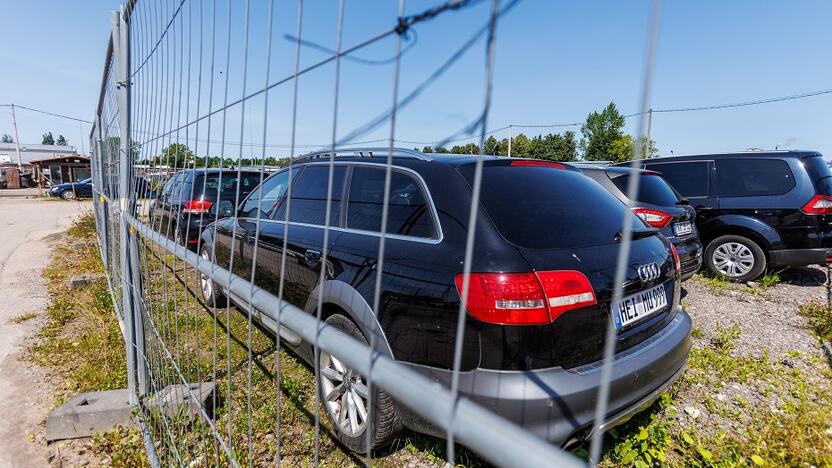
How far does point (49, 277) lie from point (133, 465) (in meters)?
5.24

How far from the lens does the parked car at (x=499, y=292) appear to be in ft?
5.64

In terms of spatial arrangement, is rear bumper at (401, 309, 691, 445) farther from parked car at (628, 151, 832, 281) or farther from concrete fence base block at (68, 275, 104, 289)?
concrete fence base block at (68, 275, 104, 289)

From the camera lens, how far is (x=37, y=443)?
2.47m

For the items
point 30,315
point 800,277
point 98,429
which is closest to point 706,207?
point 800,277

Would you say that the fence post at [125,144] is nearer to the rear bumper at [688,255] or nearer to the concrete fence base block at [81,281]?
the concrete fence base block at [81,281]

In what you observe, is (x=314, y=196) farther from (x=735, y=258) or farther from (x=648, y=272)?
(x=735, y=258)

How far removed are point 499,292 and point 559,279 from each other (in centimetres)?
28

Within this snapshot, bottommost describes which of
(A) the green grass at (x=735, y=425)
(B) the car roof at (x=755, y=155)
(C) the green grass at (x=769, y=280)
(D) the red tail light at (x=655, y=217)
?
(A) the green grass at (x=735, y=425)

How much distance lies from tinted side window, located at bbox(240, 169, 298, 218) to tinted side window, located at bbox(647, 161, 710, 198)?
5746 millimetres

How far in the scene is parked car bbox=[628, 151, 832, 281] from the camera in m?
5.18

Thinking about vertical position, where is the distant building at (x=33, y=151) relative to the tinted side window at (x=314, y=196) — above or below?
above

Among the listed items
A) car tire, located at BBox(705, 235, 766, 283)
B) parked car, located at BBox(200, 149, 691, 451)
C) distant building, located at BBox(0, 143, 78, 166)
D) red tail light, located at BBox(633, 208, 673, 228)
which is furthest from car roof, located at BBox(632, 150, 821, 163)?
distant building, located at BBox(0, 143, 78, 166)

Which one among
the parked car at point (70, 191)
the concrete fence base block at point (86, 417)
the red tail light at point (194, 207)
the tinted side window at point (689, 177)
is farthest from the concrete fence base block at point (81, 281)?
the parked car at point (70, 191)

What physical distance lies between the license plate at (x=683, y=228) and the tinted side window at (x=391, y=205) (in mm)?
3859
